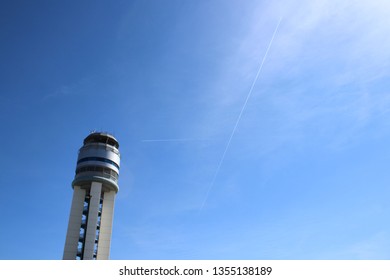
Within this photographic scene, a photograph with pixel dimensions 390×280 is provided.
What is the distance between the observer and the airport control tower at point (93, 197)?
306 ft

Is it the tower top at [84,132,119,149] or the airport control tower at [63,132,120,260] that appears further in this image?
the tower top at [84,132,119,149]

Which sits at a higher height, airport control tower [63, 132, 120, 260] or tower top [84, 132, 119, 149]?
tower top [84, 132, 119, 149]

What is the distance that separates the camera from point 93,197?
326 ft

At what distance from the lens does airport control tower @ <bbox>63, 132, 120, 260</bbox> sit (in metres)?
93.4

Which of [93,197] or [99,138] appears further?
[99,138]

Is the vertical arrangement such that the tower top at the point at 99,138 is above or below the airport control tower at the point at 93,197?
above

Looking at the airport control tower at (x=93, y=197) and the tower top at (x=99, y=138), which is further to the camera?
the tower top at (x=99, y=138)
